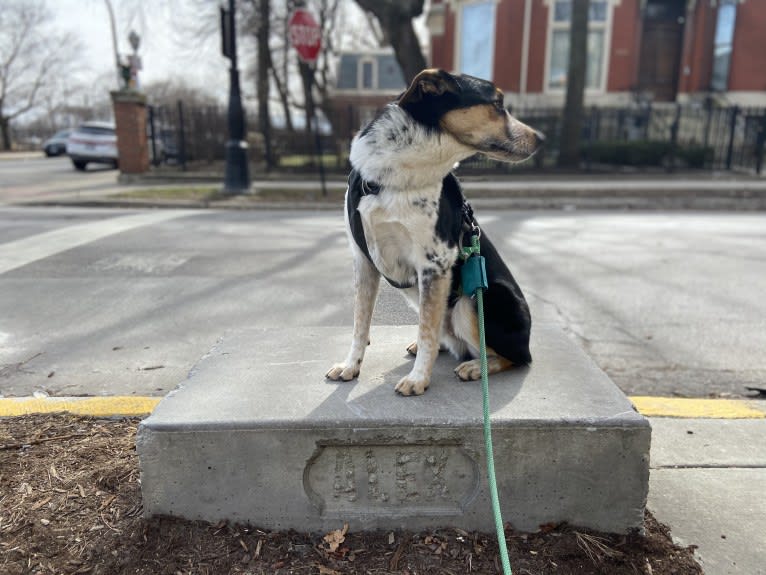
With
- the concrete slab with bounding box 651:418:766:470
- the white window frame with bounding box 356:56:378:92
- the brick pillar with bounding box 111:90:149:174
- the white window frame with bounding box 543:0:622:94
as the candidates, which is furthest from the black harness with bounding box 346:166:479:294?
the white window frame with bounding box 356:56:378:92

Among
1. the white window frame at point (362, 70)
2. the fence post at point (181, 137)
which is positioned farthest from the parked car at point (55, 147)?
the white window frame at point (362, 70)

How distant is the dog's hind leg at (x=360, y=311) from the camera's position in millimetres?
2416

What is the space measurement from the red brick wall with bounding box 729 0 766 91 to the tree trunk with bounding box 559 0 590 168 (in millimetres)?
9272

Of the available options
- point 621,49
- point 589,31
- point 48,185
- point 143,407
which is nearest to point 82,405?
point 143,407

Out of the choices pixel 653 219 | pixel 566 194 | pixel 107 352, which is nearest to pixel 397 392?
pixel 107 352

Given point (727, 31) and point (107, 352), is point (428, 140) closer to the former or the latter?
point (107, 352)

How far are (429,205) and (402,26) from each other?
54.9ft

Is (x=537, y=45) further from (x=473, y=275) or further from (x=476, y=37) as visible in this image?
(x=473, y=275)

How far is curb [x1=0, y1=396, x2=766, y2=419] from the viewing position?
10.2 ft

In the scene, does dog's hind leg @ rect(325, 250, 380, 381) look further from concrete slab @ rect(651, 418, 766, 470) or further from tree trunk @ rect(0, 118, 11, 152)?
tree trunk @ rect(0, 118, 11, 152)

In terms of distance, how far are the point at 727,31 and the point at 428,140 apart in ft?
85.2

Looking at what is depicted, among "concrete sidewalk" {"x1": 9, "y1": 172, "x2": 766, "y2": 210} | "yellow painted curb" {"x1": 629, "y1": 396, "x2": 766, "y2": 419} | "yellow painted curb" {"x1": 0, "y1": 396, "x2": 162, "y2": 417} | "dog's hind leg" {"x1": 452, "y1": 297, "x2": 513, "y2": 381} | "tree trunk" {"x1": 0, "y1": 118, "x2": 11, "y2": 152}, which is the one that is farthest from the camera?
"tree trunk" {"x1": 0, "y1": 118, "x2": 11, "y2": 152}

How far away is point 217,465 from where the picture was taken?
2.12 metres

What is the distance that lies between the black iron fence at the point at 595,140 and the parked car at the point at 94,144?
4578 mm
